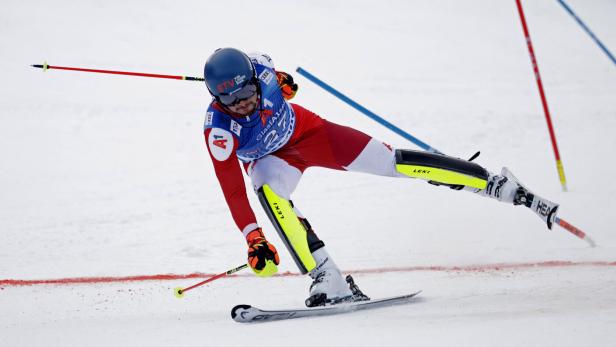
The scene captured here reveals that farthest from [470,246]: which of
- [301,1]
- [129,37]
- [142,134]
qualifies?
[301,1]

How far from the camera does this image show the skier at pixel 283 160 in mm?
3299

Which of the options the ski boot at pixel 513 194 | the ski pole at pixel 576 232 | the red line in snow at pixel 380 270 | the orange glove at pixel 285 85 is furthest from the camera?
Result: the ski pole at pixel 576 232

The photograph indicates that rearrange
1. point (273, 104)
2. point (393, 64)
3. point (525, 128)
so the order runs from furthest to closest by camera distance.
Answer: point (393, 64) < point (525, 128) < point (273, 104)

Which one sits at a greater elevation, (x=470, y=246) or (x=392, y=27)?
(x=392, y=27)

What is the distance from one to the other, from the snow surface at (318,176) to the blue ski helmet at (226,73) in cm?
119

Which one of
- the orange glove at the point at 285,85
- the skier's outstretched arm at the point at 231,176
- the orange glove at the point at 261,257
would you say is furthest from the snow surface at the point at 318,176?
the orange glove at the point at 285,85

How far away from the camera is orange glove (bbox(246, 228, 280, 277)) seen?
315 centimetres

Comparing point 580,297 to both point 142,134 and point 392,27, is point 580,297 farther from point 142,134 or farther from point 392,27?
point 392,27

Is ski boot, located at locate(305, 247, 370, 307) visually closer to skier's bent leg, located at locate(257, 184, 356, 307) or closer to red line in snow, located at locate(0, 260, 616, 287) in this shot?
skier's bent leg, located at locate(257, 184, 356, 307)

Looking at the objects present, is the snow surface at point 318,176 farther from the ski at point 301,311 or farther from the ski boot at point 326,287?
the ski boot at point 326,287

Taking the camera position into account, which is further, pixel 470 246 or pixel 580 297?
pixel 470 246

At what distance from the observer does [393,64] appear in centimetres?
1018

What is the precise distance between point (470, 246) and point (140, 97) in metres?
5.39

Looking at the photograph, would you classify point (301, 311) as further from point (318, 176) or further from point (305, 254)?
point (318, 176)
